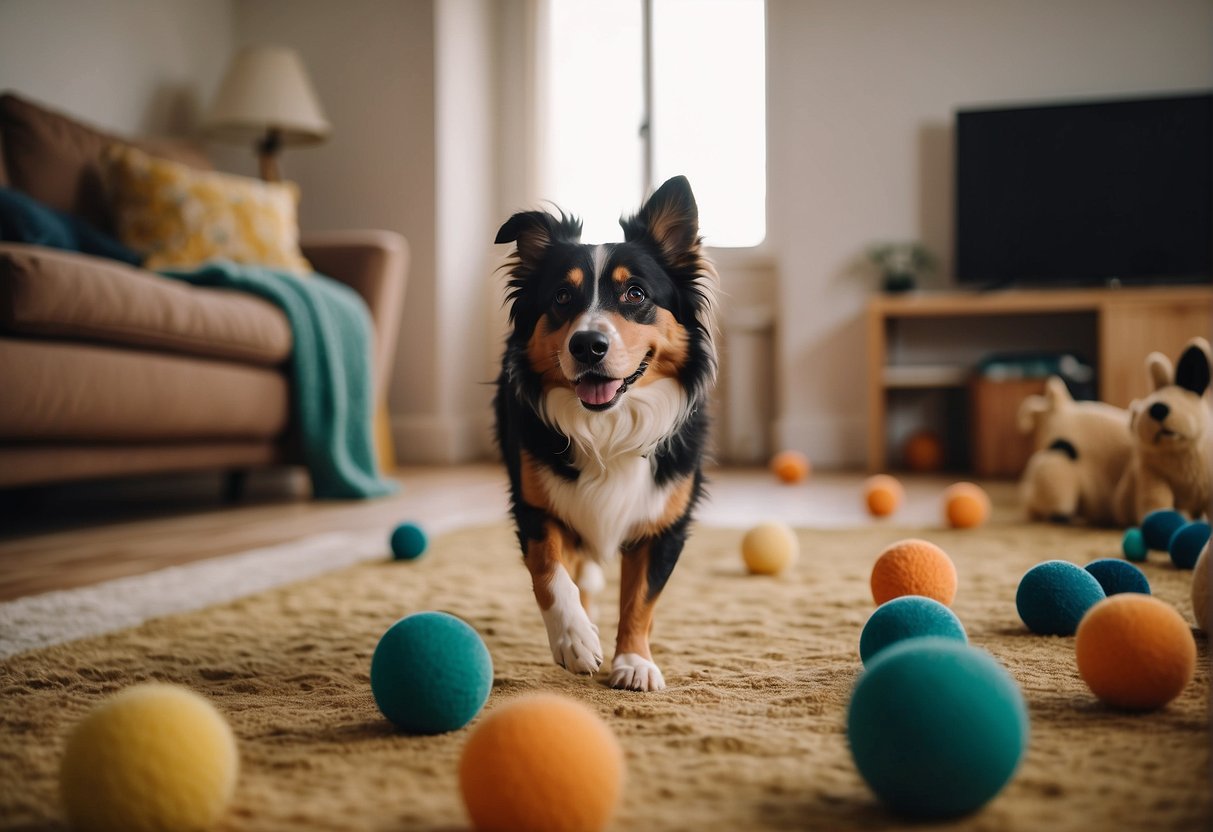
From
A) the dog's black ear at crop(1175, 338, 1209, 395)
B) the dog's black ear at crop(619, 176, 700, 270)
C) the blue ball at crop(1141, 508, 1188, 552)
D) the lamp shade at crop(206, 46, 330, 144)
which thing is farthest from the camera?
the lamp shade at crop(206, 46, 330, 144)

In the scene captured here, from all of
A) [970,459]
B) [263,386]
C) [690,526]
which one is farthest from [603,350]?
[970,459]

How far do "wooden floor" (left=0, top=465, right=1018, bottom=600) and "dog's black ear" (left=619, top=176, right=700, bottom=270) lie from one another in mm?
478

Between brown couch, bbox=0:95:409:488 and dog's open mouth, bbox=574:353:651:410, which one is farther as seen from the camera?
brown couch, bbox=0:95:409:488

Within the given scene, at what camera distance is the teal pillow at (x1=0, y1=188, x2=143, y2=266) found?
9.21 feet

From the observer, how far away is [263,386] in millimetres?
3242

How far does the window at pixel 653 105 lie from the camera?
18.2 ft

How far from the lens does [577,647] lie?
4.16 feet

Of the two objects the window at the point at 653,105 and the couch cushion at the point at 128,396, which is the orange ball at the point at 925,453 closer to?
the window at the point at 653,105

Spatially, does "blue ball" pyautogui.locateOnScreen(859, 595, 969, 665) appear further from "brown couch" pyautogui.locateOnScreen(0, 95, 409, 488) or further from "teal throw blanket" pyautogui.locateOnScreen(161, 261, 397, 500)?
"teal throw blanket" pyautogui.locateOnScreen(161, 261, 397, 500)

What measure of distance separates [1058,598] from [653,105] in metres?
4.78

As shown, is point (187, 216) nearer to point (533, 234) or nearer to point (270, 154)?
point (270, 154)

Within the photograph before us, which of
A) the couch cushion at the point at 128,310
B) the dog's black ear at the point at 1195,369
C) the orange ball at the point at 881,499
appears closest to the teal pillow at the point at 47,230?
the couch cushion at the point at 128,310

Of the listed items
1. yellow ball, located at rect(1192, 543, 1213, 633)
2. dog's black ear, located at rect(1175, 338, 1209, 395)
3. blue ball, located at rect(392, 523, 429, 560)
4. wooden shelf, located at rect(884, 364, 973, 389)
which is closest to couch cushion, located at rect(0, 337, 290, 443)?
blue ball, located at rect(392, 523, 429, 560)

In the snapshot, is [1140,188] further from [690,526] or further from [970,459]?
[690,526]
